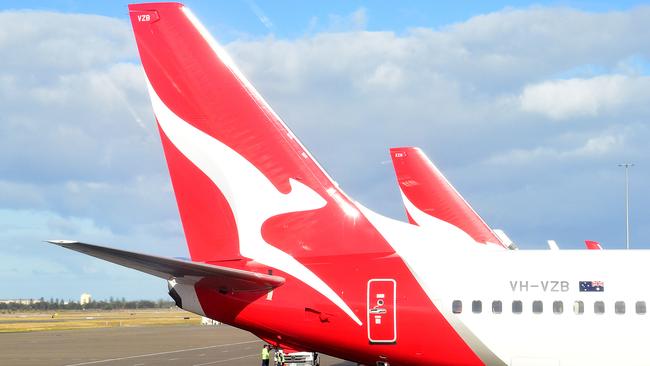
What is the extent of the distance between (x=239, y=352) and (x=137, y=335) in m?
25.7

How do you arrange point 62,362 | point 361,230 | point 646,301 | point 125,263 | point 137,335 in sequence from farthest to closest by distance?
point 137,335
point 62,362
point 361,230
point 646,301
point 125,263

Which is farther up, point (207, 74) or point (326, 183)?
point (207, 74)

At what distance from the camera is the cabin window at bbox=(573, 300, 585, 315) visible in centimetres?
1760

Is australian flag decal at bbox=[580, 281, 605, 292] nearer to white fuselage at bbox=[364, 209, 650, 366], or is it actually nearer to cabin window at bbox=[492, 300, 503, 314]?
white fuselage at bbox=[364, 209, 650, 366]

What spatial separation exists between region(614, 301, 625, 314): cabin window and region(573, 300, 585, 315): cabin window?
0.66m

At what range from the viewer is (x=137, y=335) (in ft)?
257

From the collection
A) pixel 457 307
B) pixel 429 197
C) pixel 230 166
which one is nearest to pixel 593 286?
pixel 457 307

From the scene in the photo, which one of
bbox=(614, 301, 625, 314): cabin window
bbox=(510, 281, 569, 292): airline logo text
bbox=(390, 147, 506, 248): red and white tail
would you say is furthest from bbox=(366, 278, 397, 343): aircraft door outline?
bbox=(390, 147, 506, 248): red and white tail

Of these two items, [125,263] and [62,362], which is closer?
[125,263]

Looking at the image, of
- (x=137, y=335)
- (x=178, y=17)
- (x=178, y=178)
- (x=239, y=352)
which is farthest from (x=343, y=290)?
(x=137, y=335)

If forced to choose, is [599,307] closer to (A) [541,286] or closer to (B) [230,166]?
(A) [541,286]

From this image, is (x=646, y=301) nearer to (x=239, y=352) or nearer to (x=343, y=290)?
(x=343, y=290)

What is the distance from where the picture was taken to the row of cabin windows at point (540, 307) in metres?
17.5

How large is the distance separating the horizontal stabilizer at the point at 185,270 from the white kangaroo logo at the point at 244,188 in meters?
1.09
